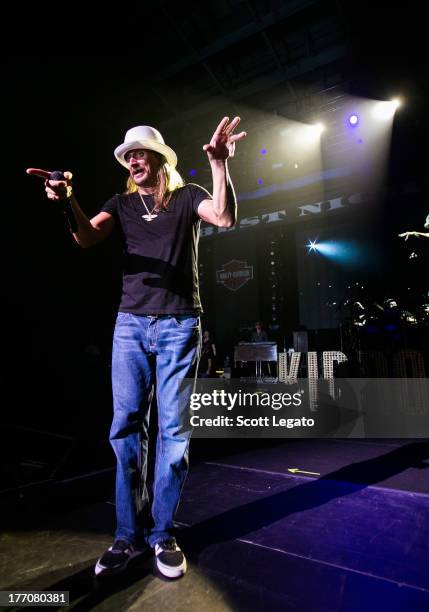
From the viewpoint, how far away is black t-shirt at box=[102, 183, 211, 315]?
1.59m

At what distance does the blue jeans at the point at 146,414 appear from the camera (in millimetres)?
1508

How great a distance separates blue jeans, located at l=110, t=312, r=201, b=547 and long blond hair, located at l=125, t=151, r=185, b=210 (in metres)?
0.60

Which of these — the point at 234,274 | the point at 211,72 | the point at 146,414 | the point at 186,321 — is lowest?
the point at 146,414

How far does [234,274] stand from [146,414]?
11.1 m

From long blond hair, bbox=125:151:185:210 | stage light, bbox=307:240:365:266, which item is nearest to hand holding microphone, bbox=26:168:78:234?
long blond hair, bbox=125:151:185:210

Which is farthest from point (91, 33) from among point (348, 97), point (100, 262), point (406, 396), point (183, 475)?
point (406, 396)

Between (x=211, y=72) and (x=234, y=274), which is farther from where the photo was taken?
(x=234, y=274)

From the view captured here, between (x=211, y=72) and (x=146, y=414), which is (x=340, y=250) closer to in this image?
(x=211, y=72)

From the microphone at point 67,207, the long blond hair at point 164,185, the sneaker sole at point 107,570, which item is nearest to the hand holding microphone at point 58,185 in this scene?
the microphone at point 67,207

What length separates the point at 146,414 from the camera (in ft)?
5.33

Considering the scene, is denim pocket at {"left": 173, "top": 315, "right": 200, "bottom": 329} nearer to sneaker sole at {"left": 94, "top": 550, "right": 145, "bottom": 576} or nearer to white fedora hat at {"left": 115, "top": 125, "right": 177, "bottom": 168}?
white fedora hat at {"left": 115, "top": 125, "right": 177, "bottom": 168}

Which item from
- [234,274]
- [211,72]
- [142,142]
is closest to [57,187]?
[142,142]

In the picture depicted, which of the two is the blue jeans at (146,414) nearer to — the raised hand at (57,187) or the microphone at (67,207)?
the microphone at (67,207)

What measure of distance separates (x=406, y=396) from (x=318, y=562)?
3641 millimetres
